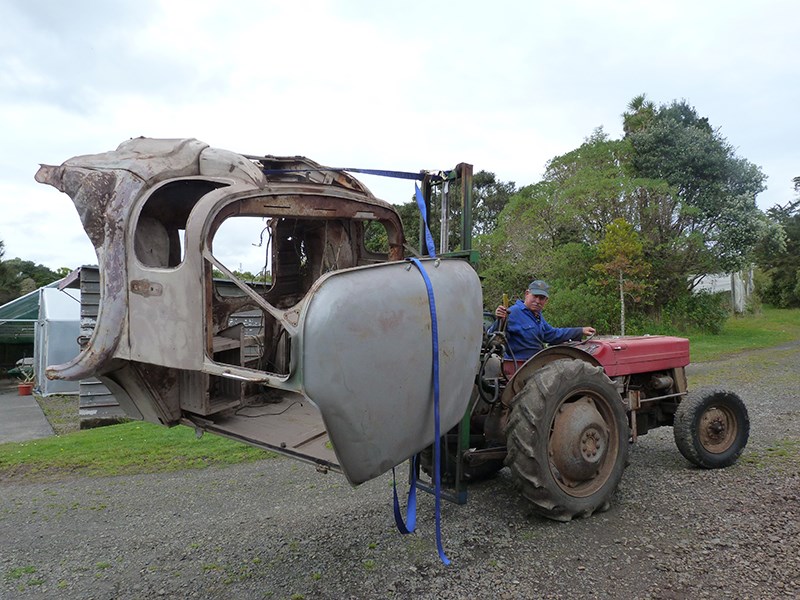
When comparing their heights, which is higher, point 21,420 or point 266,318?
point 266,318

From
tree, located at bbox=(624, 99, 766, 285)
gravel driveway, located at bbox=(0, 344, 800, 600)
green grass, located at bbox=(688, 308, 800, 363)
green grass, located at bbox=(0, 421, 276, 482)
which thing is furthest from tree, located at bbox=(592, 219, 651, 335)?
green grass, located at bbox=(0, 421, 276, 482)

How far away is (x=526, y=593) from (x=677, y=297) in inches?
727

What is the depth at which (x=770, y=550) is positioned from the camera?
3879mm

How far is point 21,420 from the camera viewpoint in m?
12.9

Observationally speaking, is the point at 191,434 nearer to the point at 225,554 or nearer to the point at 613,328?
the point at 225,554

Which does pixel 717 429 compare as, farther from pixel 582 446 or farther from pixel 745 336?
pixel 745 336

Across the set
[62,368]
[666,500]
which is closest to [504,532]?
[666,500]

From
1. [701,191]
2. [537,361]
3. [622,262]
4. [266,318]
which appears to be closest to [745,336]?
[701,191]

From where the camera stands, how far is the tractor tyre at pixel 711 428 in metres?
5.63

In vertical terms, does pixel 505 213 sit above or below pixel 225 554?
above

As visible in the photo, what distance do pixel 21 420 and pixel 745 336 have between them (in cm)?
2121

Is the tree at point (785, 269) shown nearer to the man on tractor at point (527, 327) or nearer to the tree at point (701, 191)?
the tree at point (701, 191)

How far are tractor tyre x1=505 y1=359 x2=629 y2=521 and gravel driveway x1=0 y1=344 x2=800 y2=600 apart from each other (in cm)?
20

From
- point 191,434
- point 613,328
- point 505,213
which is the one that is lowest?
point 191,434
